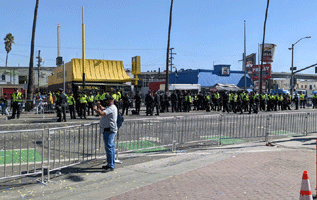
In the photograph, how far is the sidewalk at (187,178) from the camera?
5.17 metres

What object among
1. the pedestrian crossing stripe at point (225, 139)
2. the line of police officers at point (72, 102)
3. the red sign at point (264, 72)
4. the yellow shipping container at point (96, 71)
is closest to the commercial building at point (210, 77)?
the red sign at point (264, 72)

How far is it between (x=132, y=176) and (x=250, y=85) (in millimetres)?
49742

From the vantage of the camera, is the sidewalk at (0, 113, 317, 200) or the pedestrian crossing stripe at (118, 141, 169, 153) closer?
the sidewalk at (0, 113, 317, 200)

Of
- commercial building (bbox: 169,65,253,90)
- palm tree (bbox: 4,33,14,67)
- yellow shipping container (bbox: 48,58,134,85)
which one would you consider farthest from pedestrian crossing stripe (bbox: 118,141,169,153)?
palm tree (bbox: 4,33,14,67)

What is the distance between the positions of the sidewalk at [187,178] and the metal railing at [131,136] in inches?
13.2

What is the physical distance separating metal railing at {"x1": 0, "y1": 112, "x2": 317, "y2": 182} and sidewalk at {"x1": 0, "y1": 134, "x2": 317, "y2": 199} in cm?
34

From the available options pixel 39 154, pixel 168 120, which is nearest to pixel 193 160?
pixel 168 120

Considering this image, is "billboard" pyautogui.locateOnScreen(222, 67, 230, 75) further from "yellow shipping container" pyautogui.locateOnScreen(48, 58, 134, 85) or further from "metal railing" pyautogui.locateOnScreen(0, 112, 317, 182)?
"metal railing" pyautogui.locateOnScreen(0, 112, 317, 182)

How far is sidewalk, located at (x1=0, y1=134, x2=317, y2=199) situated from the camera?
517 cm

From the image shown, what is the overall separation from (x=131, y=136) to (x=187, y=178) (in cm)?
235

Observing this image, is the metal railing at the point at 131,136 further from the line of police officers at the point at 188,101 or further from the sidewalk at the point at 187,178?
the line of police officers at the point at 188,101

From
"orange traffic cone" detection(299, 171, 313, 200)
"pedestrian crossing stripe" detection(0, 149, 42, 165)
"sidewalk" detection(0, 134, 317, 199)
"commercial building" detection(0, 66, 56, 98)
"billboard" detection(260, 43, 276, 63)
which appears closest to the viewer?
"orange traffic cone" detection(299, 171, 313, 200)

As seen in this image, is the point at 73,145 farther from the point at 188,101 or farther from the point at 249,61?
the point at 249,61

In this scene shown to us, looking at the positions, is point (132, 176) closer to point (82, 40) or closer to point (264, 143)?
point (264, 143)
